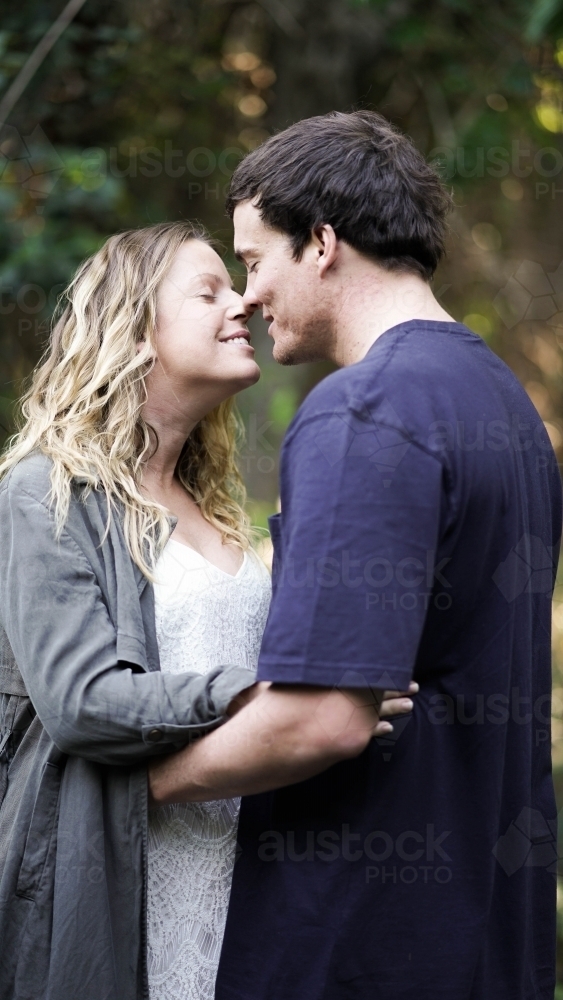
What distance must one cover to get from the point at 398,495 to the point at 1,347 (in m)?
2.48

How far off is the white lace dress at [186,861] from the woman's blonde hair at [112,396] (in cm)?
9

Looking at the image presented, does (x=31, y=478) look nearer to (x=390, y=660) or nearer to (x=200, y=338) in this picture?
(x=200, y=338)

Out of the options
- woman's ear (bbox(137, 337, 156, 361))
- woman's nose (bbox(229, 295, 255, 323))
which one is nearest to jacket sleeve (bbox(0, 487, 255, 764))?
woman's ear (bbox(137, 337, 156, 361))

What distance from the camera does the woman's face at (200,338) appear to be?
1783mm

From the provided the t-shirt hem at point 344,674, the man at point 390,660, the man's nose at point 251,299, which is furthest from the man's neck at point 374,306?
the t-shirt hem at point 344,674

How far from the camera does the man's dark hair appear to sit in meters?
1.51

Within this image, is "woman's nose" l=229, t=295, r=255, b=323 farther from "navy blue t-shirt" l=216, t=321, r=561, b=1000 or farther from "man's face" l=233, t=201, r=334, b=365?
"navy blue t-shirt" l=216, t=321, r=561, b=1000

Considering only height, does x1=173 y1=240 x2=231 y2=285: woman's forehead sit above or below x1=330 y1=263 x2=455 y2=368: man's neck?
above

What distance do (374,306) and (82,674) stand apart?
68 centimetres

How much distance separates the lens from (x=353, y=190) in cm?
153

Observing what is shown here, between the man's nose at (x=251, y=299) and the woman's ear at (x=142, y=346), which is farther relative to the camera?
the woman's ear at (x=142, y=346)

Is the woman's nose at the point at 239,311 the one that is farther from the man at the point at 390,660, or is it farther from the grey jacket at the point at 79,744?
the grey jacket at the point at 79,744

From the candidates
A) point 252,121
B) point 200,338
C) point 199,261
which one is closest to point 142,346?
point 200,338

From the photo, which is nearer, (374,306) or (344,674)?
(344,674)
